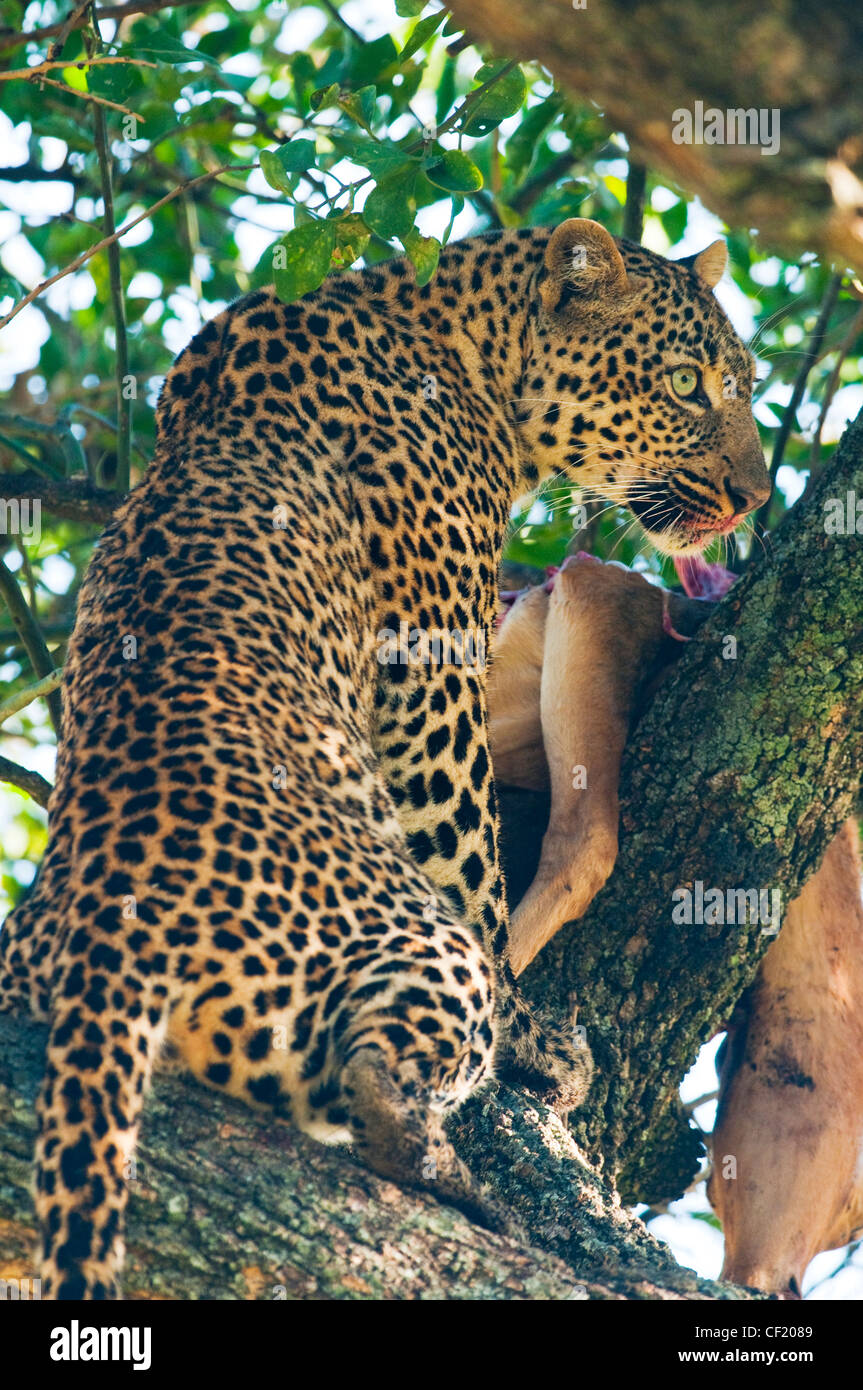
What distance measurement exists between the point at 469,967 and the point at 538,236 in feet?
12.2

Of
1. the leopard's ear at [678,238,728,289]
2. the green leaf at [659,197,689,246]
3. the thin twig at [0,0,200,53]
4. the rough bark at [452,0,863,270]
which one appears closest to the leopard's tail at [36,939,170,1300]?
the rough bark at [452,0,863,270]

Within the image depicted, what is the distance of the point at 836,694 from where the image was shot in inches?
208

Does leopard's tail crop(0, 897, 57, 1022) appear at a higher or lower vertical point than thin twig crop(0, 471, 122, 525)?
lower

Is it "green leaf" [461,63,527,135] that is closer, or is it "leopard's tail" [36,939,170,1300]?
"leopard's tail" [36,939,170,1300]

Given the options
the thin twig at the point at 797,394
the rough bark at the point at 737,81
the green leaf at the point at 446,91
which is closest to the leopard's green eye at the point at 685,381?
the thin twig at the point at 797,394

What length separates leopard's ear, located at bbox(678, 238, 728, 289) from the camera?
7.27 meters

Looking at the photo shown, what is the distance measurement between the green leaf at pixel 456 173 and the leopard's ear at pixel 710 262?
258 centimetres

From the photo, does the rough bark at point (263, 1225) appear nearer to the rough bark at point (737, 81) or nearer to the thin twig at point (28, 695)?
the thin twig at point (28, 695)

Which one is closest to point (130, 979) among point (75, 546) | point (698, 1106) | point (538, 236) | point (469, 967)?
point (469, 967)

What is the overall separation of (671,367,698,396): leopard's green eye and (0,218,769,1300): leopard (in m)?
0.02

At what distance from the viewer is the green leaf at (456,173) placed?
488 centimetres

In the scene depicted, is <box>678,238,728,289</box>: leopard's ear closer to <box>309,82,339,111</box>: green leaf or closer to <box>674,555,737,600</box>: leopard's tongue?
<box>674,555,737,600</box>: leopard's tongue

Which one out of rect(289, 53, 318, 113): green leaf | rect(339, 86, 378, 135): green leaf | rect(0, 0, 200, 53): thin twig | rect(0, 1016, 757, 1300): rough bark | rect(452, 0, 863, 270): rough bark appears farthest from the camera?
rect(289, 53, 318, 113): green leaf
